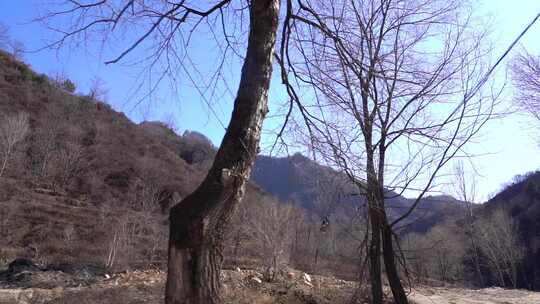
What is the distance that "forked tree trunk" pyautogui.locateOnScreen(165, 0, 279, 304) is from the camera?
2525mm

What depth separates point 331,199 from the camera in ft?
15.6

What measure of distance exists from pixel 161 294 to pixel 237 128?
5120mm

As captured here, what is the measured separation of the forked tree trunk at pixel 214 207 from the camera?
8.29 feet

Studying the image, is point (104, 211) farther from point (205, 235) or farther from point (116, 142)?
point (205, 235)

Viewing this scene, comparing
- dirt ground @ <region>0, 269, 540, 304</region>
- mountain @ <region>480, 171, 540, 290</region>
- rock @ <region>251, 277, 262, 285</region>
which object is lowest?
dirt ground @ <region>0, 269, 540, 304</region>

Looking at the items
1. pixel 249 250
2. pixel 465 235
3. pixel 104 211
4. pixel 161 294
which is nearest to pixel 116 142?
pixel 104 211

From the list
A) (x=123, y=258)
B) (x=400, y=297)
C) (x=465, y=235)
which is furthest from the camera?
(x=465, y=235)

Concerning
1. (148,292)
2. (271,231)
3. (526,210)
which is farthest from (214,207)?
(526,210)

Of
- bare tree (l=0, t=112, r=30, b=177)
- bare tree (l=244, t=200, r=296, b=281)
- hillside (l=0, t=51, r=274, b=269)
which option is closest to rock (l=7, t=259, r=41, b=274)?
hillside (l=0, t=51, r=274, b=269)

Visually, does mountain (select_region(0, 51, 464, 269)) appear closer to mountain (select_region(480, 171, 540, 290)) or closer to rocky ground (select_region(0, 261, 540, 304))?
rocky ground (select_region(0, 261, 540, 304))

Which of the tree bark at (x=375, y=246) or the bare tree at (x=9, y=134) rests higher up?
the bare tree at (x=9, y=134)

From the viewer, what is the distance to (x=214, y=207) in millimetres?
2621

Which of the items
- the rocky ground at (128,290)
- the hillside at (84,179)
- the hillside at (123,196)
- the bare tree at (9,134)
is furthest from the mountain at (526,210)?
the bare tree at (9,134)

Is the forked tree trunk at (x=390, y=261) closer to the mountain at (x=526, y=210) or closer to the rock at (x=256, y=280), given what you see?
the rock at (x=256, y=280)
